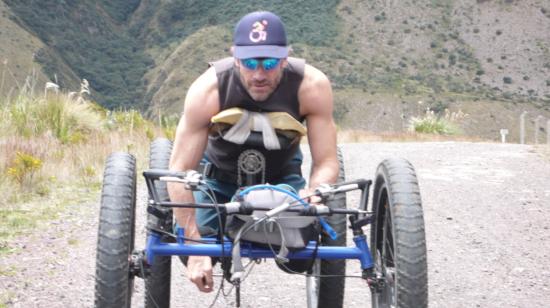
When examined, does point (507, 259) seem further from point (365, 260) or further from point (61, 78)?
point (61, 78)

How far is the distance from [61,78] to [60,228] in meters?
72.7

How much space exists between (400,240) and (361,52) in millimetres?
84674

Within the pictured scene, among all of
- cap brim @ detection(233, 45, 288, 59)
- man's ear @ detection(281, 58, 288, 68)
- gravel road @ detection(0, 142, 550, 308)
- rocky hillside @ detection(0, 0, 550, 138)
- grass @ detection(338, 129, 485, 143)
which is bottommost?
gravel road @ detection(0, 142, 550, 308)

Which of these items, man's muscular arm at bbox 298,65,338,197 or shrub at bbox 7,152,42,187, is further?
shrub at bbox 7,152,42,187

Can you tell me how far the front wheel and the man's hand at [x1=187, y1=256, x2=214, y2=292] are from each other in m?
0.69

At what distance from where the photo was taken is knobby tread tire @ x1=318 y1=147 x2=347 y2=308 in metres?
4.37

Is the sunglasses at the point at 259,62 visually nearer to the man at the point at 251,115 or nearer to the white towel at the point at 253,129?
the man at the point at 251,115

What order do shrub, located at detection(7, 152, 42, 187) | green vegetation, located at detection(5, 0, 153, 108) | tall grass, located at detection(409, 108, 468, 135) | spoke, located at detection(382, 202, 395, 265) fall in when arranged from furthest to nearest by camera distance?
green vegetation, located at detection(5, 0, 153, 108)
tall grass, located at detection(409, 108, 468, 135)
shrub, located at detection(7, 152, 42, 187)
spoke, located at detection(382, 202, 395, 265)

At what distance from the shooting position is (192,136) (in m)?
4.14

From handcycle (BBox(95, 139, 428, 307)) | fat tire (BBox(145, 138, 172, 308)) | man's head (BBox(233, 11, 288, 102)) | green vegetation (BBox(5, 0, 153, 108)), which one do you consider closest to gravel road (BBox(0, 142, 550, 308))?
fat tire (BBox(145, 138, 172, 308))

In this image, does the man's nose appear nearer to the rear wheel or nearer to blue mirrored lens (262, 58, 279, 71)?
blue mirrored lens (262, 58, 279, 71)

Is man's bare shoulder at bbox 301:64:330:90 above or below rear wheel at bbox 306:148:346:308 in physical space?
above

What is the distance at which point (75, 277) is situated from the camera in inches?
215

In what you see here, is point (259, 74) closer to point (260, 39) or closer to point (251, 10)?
point (260, 39)
